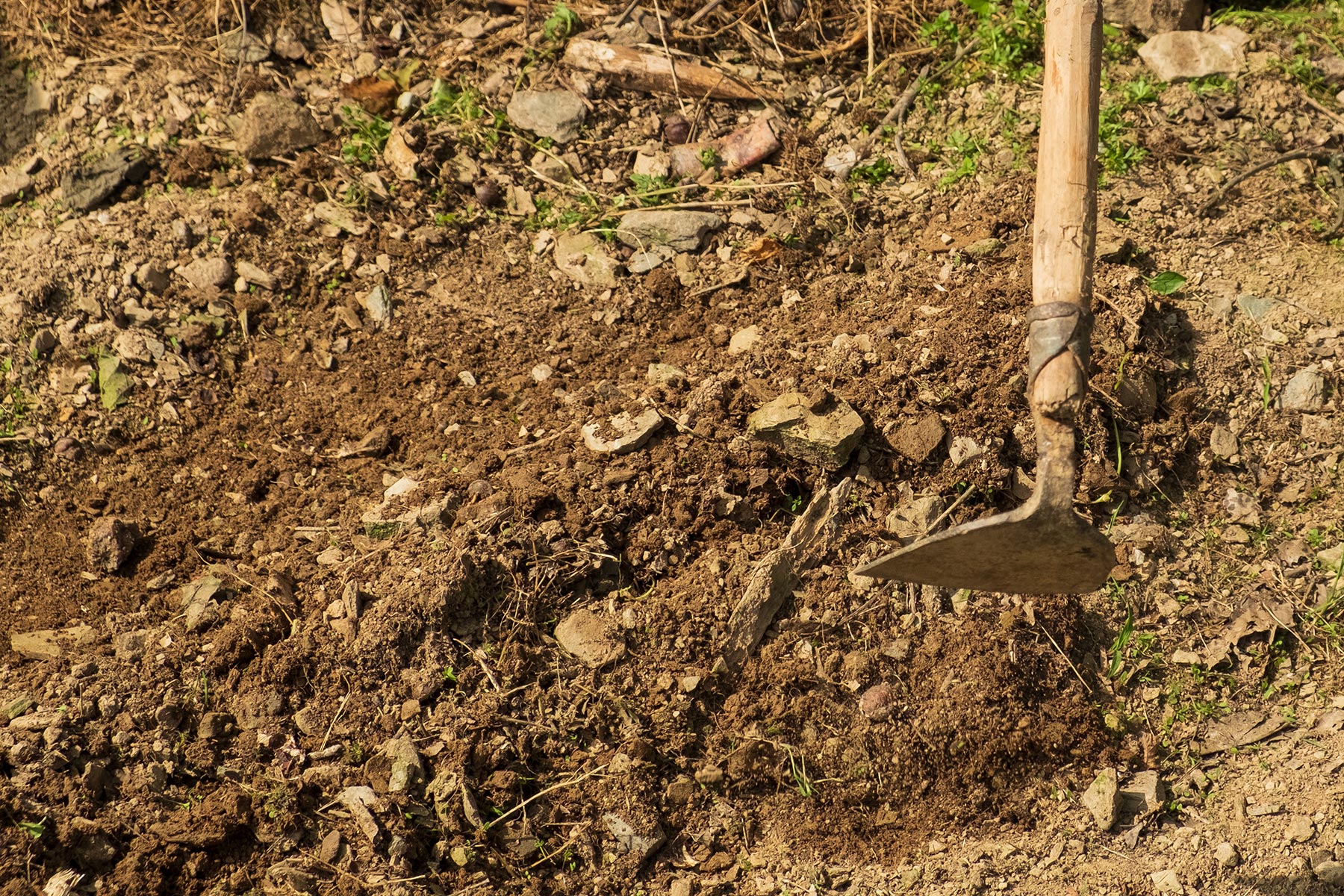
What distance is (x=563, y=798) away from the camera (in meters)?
2.42

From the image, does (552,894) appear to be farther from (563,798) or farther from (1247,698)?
(1247,698)

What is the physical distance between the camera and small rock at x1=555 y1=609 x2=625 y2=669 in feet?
8.19

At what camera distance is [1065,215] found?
86.2 inches

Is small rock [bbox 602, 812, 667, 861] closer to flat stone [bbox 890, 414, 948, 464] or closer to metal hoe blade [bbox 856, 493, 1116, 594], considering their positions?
metal hoe blade [bbox 856, 493, 1116, 594]

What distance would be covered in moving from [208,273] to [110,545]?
3.36ft

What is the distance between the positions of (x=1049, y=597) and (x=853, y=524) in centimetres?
54

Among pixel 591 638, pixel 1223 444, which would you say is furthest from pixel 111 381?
pixel 1223 444

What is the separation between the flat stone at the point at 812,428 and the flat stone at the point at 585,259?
3.03 feet

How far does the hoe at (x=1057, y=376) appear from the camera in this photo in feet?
6.76

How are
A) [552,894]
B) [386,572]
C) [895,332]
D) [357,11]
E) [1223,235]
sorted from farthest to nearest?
[357,11] → [1223,235] → [895,332] → [386,572] → [552,894]

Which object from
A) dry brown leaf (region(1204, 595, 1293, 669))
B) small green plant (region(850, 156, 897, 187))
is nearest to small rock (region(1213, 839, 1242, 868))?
dry brown leaf (region(1204, 595, 1293, 669))

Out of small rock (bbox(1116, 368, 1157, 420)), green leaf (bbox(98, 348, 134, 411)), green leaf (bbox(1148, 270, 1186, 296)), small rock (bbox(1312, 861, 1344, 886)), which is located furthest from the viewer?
green leaf (bbox(98, 348, 134, 411))

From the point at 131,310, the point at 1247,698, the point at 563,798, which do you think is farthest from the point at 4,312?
the point at 1247,698

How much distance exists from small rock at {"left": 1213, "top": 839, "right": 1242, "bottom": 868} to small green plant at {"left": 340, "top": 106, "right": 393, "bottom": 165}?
11.0ft
